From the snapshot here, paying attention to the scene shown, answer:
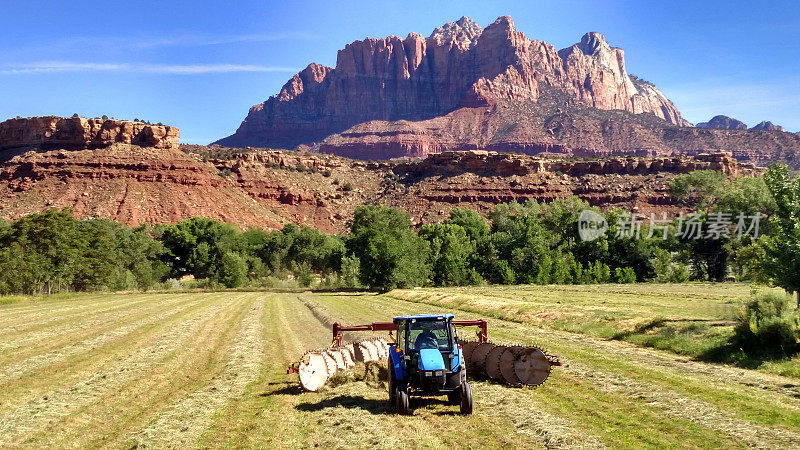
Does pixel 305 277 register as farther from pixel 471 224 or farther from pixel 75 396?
pixel 75 396

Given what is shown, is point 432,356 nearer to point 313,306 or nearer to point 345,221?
point 313,306

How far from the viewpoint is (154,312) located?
3859cm

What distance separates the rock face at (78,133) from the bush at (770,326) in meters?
134

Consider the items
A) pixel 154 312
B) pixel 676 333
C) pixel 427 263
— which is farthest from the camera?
pixel 427 263

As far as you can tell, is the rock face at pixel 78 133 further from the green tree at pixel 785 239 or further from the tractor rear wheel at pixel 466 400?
the tractor rear wheel at pixel 466 400

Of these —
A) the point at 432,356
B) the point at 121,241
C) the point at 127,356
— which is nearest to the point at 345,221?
the point at 121,241

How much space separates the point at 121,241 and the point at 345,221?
6336 centimetres

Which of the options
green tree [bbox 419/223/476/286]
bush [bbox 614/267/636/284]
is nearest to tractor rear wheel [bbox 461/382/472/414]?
green tree [bbox 419/223/476/286]

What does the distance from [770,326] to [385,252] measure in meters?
46.5

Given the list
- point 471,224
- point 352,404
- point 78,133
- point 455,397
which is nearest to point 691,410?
point 455,397

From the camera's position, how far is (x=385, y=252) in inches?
2477

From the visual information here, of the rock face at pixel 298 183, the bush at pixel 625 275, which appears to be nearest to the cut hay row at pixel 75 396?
the bush at pixel 625 275

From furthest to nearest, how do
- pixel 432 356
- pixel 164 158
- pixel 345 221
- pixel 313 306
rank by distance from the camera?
pixel 345 221 < pixel 164 158 < pixel 313 306 < pixel 432 356

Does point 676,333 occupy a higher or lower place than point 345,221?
lower
